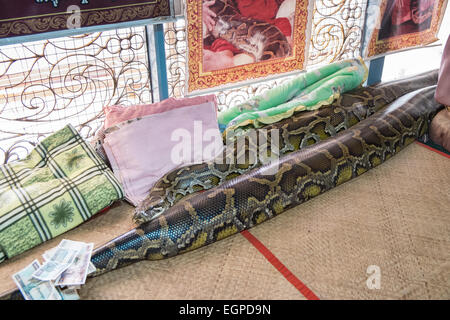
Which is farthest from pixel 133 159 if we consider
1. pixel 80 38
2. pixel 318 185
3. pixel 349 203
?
pixel 349 203

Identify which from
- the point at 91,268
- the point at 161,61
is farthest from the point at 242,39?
the point at 91,268

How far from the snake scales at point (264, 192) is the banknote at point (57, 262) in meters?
0.13

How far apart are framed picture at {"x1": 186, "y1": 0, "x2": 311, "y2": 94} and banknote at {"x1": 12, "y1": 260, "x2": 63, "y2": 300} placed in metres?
1.93

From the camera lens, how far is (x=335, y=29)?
4016mm

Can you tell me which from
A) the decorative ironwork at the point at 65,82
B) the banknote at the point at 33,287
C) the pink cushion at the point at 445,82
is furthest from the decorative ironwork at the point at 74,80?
the pink cushion at the point at 445,82

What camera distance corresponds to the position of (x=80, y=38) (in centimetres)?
291

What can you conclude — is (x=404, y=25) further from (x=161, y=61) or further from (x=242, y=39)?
(x=161, y=61)

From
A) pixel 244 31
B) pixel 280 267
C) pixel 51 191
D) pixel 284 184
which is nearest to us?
pixel 280 267

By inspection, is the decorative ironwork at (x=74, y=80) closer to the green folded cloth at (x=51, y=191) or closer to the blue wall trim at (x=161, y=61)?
the blue wall trim at (x=161, y=61)

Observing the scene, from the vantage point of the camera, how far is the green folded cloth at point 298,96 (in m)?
3.24

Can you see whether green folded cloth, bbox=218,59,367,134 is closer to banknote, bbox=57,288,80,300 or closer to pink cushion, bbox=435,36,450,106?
pink cushion, bbox=435,36,450,106

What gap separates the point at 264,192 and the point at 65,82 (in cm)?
168

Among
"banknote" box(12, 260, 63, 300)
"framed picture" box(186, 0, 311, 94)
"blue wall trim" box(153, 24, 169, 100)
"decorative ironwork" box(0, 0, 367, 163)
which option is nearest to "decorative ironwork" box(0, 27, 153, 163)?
"decorative ironwork" box(0, 0, 367, 163)
